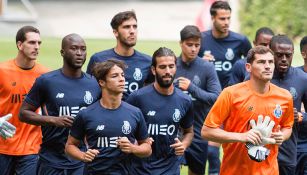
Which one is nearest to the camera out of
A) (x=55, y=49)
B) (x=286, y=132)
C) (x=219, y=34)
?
(x=286, y=132)

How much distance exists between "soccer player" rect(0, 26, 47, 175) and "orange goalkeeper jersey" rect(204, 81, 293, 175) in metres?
2.63

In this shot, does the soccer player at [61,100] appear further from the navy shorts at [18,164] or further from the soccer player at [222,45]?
the soccer player at [222,45]

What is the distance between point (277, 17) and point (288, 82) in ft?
82.3

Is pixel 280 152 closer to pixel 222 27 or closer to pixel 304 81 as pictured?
pixel 304 81

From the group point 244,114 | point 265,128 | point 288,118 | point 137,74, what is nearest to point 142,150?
point 244,114

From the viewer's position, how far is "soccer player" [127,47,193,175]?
10164mm

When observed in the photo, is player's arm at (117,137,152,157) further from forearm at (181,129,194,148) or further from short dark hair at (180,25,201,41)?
short dark hair at (180,25,201,41)

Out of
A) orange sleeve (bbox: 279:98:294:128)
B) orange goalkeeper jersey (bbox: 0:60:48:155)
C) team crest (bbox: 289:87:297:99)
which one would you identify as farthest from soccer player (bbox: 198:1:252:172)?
orange sleeve (bbox: 279:98:294:128)

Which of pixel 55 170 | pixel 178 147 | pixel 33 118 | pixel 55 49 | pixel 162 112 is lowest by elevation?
pixel 55 49

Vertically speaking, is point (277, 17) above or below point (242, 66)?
below

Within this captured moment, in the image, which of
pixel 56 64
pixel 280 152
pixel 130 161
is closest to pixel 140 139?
pixel 130 161

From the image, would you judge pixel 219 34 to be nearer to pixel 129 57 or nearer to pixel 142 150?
pixel 129 57

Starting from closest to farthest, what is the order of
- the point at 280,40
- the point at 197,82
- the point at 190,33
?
the point at 280,40 < the point at 190,33 < the point at 197,82

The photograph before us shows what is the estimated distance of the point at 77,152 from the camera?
931cm
